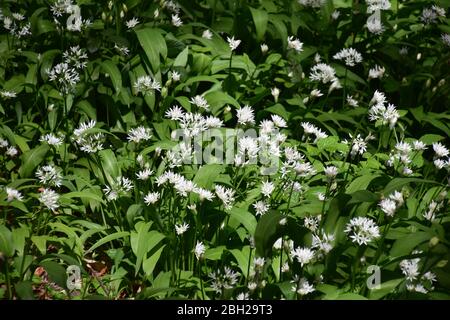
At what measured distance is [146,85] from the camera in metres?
3.78

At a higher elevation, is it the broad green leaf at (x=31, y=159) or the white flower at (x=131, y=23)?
the white flower at (x=131, y=23)

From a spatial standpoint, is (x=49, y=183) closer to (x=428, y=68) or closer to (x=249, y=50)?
(x=249, y=50)

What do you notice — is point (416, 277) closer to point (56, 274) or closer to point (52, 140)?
point (56, 274)

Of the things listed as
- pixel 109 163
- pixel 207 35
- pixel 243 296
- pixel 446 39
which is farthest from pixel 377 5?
pixel 243 296

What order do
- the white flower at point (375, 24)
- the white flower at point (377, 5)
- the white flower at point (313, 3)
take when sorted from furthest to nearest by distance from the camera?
the white flower at point (313, 3) → the white flower at point (377, 5) → the white flower at point (375, 24)

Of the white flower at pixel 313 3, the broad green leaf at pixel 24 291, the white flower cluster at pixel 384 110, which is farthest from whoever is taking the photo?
the white flower at pixel 313 3

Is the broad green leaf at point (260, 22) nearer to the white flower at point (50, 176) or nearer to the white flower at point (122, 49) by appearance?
the white flower at point (122, 49)

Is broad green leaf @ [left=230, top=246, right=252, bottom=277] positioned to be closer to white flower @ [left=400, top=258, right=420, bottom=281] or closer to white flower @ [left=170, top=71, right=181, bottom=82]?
white flower @ [left=400, top=258, right=420, bottom=281]

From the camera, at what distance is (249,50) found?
4719 millimetres

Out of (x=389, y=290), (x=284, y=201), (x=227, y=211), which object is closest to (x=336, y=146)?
(x=284, y=201)

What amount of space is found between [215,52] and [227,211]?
1.64m

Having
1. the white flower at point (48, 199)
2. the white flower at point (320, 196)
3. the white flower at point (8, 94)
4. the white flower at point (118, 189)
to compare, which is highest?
the white flower at point (8, 94)

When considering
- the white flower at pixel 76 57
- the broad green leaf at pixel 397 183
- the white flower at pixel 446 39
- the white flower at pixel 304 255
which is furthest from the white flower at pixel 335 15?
the white flower at pixel 304 255

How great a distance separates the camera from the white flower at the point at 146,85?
3768 millimetres
